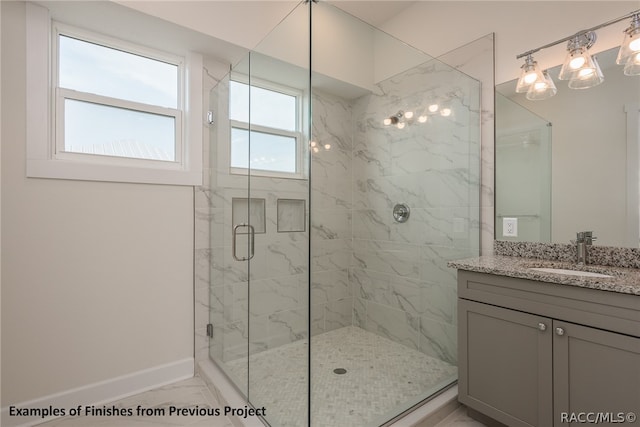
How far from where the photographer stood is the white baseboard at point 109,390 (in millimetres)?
1654

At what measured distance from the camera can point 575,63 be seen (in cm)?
164

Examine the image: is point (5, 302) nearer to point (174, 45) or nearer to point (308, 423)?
point (308, 423)

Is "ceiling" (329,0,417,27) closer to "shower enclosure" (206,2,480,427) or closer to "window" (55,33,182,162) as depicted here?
"shower enclosure" (206,2,480,427)

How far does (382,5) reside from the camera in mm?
2641

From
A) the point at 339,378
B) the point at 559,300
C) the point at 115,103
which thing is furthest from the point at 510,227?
the point at 115,103

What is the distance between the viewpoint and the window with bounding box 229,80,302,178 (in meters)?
1.66

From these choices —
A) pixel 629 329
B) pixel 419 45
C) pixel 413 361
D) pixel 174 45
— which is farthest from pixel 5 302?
pixel 419 45

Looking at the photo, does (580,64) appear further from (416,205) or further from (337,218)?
(337,218)

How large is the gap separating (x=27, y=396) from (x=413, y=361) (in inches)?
91.4

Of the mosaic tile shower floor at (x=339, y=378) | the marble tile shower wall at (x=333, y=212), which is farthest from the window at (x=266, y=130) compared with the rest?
the mosaic tile shower floor at (x=339, y=378)

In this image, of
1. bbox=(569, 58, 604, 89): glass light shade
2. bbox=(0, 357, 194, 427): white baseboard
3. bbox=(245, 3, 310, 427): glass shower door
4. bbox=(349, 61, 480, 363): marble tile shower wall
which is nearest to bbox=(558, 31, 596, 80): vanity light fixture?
bbox=(569, 58, 604, 89): glass light shade

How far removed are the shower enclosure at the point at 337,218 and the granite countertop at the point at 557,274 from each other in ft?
1.40

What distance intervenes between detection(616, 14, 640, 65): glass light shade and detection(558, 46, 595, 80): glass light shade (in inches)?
4.9

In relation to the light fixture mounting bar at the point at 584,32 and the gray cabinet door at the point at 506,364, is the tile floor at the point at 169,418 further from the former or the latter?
the light fixture mounting bar at the point at 584,32
